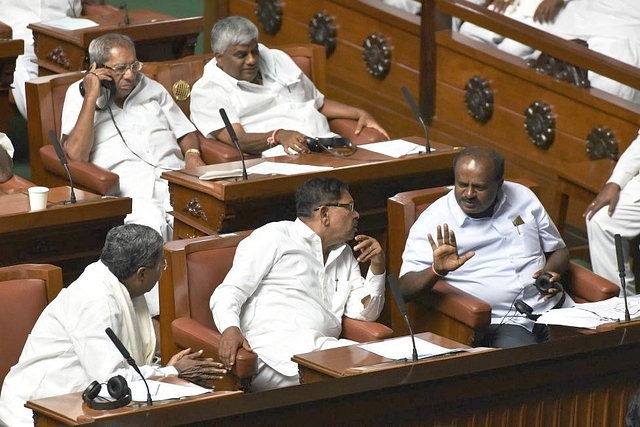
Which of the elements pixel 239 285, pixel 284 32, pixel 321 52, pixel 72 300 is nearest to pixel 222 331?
pixel 239 285

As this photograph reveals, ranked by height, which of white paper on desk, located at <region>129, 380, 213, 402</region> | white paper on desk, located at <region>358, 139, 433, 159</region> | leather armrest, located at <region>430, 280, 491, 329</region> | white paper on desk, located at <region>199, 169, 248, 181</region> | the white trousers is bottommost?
the white trousers

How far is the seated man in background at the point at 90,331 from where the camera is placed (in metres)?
3.71

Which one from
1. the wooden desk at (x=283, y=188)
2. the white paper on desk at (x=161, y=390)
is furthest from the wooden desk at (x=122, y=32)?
the white paper on desk at (x=161, y=390)

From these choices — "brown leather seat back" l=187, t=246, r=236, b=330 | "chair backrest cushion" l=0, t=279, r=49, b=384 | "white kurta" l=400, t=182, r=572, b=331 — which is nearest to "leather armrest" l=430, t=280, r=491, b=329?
"white kurta" l=400, t=182, r=572, b=331

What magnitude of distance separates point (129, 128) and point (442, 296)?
1.82m

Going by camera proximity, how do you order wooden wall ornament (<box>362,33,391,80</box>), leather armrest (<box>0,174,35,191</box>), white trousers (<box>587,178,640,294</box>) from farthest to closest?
wooden wall ornament (<box>362,33,391,80</box>)
white trousers (<box>587,178,640,294</box>)
leather armrest (<box>0,174,35,191</box>)

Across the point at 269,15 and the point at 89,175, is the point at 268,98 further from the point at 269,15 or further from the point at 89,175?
the point at 269,15

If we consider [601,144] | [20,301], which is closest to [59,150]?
[20,301]

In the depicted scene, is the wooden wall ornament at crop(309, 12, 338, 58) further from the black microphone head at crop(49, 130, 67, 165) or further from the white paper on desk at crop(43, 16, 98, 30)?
the black microphone head at crop(49, 130, 67, 165)

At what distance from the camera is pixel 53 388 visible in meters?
3.78

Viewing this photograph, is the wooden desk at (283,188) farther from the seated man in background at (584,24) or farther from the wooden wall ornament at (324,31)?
the wooden wall ornament at (324,31)

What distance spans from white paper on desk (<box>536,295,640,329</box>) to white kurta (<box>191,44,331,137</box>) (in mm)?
2062

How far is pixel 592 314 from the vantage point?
4.18 metres

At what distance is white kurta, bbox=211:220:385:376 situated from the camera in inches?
168
